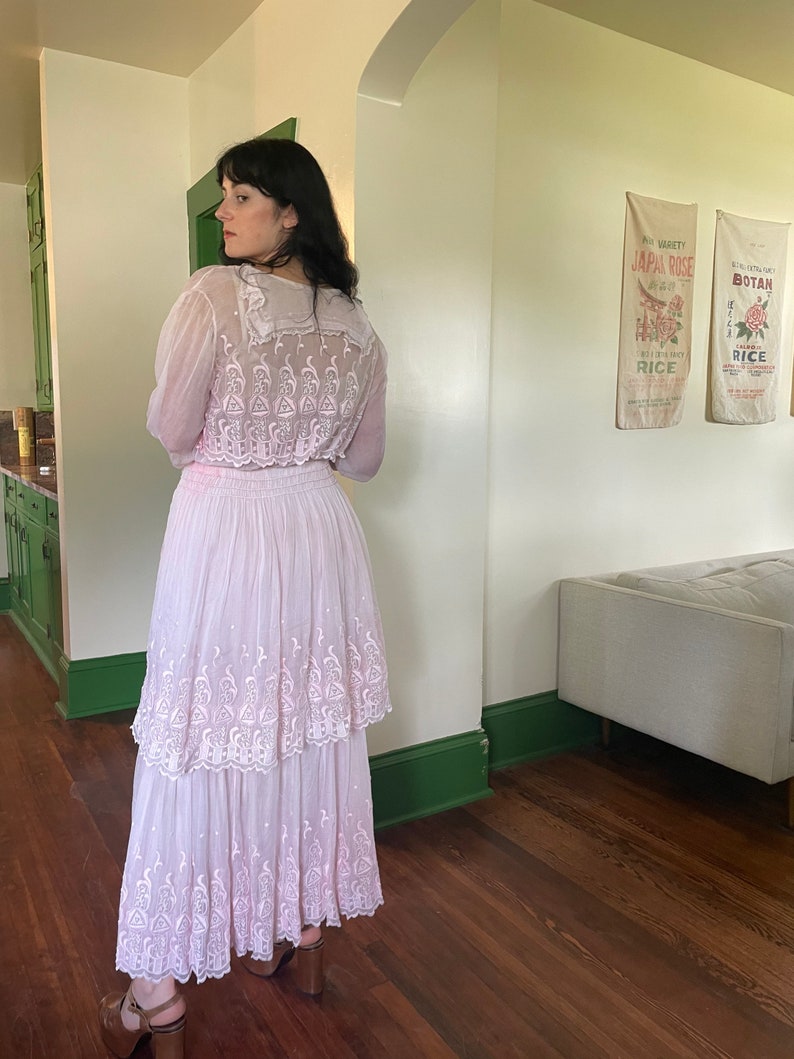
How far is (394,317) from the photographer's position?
220 centimetres

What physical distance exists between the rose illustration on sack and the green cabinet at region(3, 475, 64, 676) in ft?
9.68

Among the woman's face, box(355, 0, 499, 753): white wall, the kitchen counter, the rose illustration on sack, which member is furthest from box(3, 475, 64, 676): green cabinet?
the rose illustration on sack

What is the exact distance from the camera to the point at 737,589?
111 inches

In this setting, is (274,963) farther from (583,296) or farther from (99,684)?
(583,296)

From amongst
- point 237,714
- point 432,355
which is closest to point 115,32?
point 432,355

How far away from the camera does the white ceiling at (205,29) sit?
2590 millimetres

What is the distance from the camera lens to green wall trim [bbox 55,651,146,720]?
325 centimetres

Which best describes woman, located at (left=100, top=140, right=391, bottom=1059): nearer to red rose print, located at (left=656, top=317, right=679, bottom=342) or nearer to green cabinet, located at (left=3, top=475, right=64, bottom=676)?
red rose print, located at (left=656, top=317, right=679, bottom=342)

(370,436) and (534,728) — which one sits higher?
(370,436)

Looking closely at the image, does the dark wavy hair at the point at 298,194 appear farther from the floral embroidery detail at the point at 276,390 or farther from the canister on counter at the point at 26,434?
the canister on counter at the point at 26,434

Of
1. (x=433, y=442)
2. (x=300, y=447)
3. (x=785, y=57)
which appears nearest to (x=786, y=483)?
(x=785, y=57)

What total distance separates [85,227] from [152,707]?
7.87 feet

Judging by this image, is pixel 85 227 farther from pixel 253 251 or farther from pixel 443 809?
pixel 443 809

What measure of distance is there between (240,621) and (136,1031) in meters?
Answer: 0.81
